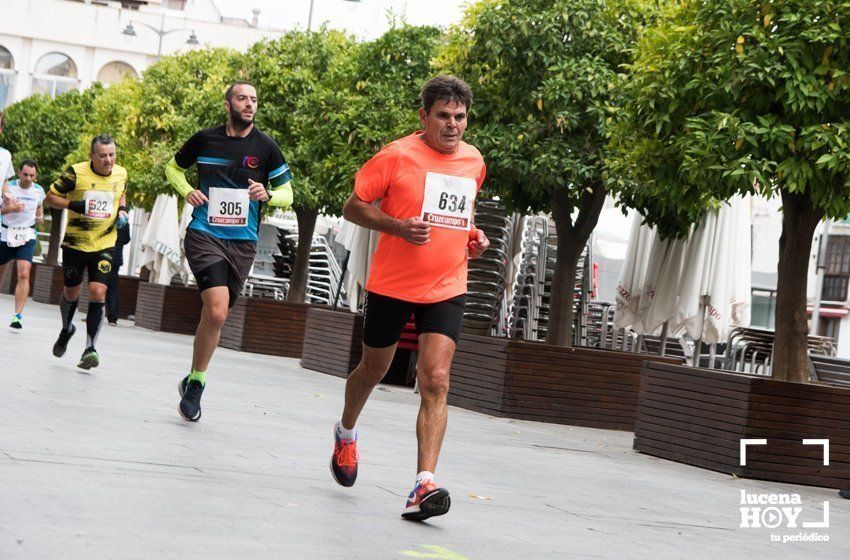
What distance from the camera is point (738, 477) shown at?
1037 centimetres

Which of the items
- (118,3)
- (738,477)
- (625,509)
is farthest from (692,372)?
(118,3)

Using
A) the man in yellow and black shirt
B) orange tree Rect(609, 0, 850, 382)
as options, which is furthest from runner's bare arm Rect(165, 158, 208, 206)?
orange tree Rect(609, 0, 850, 382)

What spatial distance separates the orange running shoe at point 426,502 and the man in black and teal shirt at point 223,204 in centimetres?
322

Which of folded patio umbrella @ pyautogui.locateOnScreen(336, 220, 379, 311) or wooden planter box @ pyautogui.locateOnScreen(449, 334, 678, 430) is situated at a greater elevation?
folded patio umbrella @ pyautogui.locateOnScreen(336, 220, 379, 311)

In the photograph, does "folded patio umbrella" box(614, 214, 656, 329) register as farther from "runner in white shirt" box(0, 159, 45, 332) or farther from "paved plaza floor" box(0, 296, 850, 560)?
"runner in white shirt" box(0, 159, 45, 332)

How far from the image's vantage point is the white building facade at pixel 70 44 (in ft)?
244

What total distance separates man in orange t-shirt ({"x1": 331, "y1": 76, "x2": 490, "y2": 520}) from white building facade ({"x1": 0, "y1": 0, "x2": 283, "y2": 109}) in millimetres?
68732

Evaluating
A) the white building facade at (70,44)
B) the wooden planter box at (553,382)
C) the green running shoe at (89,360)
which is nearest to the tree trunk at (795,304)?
the wooden planter box at (553,382)

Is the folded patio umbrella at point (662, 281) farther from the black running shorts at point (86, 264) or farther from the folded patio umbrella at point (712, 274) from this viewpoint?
the black running shorts at point (86, 264)

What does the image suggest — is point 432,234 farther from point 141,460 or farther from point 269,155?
point 269,155

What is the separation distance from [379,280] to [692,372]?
491 cm

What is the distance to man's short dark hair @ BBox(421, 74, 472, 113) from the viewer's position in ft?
22.1

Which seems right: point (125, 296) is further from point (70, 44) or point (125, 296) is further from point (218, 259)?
point (70, 44)

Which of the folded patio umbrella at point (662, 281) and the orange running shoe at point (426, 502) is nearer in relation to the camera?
the orange running shoe at point (426, 502)
